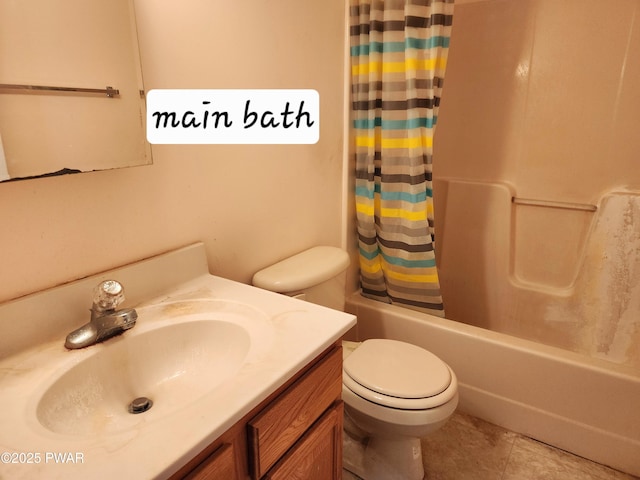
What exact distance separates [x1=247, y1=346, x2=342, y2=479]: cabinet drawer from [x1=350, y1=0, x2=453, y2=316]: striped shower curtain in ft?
2.94

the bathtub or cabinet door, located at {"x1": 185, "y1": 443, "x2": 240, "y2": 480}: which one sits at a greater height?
cabinet door, located at {"x1": 185, "y1": 443, "x2": 240, "y2": 480}

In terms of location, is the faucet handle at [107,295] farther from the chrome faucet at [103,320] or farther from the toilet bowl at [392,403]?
the toilet bowl at [392,403]

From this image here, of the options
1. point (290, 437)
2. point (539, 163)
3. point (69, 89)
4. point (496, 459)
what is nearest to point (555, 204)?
point (539, 163)

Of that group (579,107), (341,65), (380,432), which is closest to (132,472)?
(380,432)

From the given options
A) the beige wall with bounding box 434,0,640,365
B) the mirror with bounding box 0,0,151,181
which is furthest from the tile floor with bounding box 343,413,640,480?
the mirror with bounding box 0,0,151,181

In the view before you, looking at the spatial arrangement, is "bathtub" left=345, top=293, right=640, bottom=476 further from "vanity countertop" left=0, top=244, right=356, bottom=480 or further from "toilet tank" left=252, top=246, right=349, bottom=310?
"vanity countertop" left=0, top=244, right=356, bottom=480

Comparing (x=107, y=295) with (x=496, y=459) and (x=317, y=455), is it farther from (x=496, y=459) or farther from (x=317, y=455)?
(x=496, y=459)

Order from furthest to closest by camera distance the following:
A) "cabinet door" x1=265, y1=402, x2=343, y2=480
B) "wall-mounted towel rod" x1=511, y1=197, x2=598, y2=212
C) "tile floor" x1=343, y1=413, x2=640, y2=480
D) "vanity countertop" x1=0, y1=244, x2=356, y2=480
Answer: "wall-mounted towel rod" x1=511, y1=197, x2=598, y2=212
"tile floor" x1=343, y1=413, x2=640, y2=480
"cabinet door" x1=265, y1=402, x2=343, y2=480
"vanity countertop" x1=0, y1=244, x2=356, y2=480

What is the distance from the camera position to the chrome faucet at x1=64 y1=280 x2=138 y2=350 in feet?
2.81

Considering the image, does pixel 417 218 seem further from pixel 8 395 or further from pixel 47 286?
pixel 8 395

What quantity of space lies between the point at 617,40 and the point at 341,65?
1.16 metres

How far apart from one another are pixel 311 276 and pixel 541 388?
38.5 inches

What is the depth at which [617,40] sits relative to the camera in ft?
5.69

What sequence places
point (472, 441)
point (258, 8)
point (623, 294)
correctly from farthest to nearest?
point (623, 294)
point (472, 441)
point (258, 8)
